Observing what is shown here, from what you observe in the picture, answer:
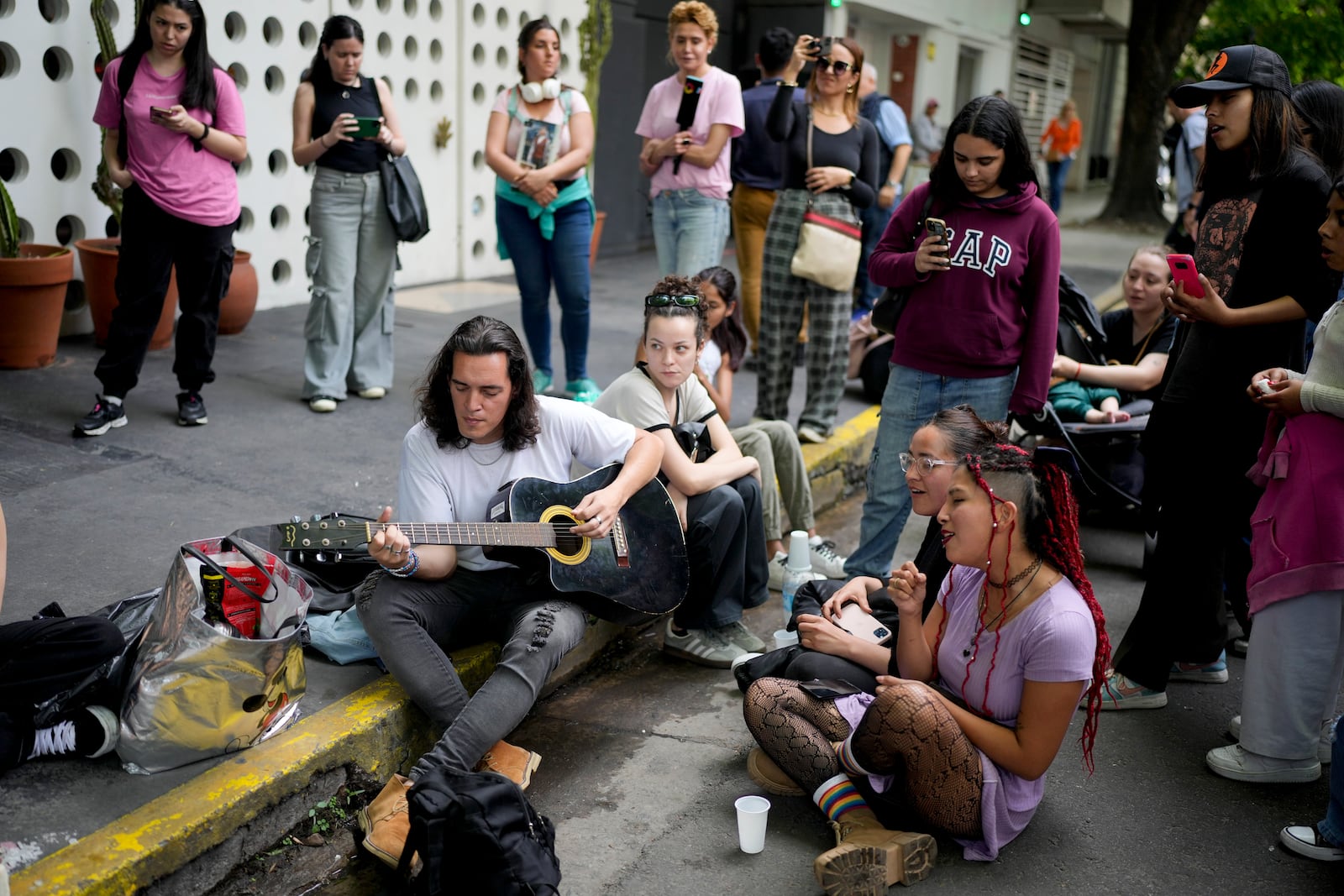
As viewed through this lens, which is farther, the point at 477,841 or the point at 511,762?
the point at 511,762

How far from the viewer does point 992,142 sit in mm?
3814

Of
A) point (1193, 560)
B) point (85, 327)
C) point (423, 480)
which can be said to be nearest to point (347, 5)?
point (85, 327)

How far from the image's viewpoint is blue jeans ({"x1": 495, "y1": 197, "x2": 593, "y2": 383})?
5961 millimetres

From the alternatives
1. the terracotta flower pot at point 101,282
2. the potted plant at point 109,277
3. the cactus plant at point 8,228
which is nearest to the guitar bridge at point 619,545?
the potted plant at point 109,277

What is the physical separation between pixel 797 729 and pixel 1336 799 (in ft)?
4.48

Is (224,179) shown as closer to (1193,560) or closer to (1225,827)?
(1193,560)

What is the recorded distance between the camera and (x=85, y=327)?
21.5 feet

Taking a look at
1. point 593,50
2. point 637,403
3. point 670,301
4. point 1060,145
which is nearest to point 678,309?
point 670,301

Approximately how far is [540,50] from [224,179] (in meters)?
1.59

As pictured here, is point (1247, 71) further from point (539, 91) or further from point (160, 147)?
point (160, 147)

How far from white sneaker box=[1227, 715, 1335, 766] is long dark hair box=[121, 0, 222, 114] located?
15.4 feet

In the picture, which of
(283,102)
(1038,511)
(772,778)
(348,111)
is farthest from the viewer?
(283,102)

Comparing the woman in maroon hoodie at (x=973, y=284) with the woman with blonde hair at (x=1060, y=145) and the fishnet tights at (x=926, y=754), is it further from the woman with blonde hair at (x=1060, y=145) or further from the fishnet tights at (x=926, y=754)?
the woman with blonde hair at (x=1060, y=145)

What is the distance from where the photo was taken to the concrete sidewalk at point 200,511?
104 inches
